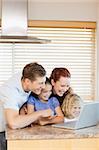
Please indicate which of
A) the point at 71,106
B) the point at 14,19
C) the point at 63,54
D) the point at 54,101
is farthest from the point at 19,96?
the point at 63,54

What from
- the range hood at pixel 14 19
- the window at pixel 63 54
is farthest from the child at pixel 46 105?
the window at pixel 63 54

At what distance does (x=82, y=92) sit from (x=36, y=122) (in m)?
1.97

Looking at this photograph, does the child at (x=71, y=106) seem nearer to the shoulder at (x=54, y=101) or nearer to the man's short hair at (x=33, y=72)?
the shoulder at (x=54, y=101)

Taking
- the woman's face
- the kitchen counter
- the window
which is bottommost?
the kitchen counter

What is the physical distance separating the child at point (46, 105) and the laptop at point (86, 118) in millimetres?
71

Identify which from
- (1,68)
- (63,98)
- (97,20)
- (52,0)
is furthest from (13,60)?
(63,98)

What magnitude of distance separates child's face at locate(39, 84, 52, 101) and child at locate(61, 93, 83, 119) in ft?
0.50

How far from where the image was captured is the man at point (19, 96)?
6.42ft

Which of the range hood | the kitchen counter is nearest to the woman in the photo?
the kitchen counter

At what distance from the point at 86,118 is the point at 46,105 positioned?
0.32 m

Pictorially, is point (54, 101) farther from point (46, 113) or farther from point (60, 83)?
point (46, 113)

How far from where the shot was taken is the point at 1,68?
3932 mm

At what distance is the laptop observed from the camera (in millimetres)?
1990

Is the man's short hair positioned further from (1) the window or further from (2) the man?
(1) the window
